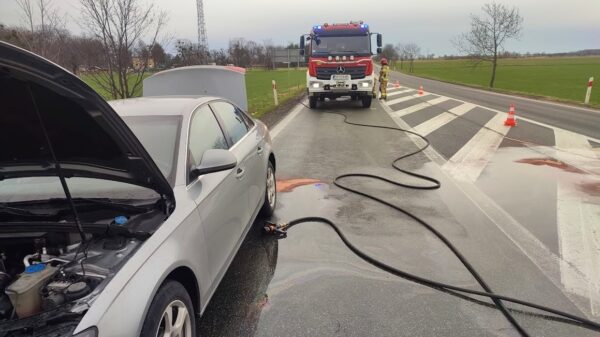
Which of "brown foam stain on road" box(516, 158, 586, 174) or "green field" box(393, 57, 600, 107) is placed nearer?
"brown foam stain on road" box(516, 158, 586, 174)

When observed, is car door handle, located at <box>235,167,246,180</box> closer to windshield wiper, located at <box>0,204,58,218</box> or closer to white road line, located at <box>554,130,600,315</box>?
windshield wiper, located at <box>0,204,58,218</box>

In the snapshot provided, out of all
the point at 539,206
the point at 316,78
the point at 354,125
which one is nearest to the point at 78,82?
the point at 539,206

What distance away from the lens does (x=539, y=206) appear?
5641mm

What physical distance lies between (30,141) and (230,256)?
1.61m

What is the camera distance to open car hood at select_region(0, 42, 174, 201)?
72.0 inches

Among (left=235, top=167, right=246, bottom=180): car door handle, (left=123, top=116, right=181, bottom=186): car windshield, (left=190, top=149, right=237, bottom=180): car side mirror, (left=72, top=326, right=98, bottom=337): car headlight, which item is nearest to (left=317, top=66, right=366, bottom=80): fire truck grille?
(left=235, top=167, right=246, bottom=180): car door handle

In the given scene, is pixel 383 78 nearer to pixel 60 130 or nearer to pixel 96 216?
pixel 96 216

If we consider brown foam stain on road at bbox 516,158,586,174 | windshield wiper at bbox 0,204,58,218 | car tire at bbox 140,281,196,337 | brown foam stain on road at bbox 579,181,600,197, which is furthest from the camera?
brown foam stain on road at bbox 516,158,586,174

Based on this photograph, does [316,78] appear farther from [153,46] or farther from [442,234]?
[442,234]

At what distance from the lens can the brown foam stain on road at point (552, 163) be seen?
7.46 metres

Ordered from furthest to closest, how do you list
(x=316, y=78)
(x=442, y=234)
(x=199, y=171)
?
(x=316, y=78), (x=442, y=234), (x=199, y=171)

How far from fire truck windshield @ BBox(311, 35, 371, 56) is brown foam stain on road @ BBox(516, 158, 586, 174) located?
9298 millimetres

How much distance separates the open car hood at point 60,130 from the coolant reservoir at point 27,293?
70cm

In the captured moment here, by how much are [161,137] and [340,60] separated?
13662mm
